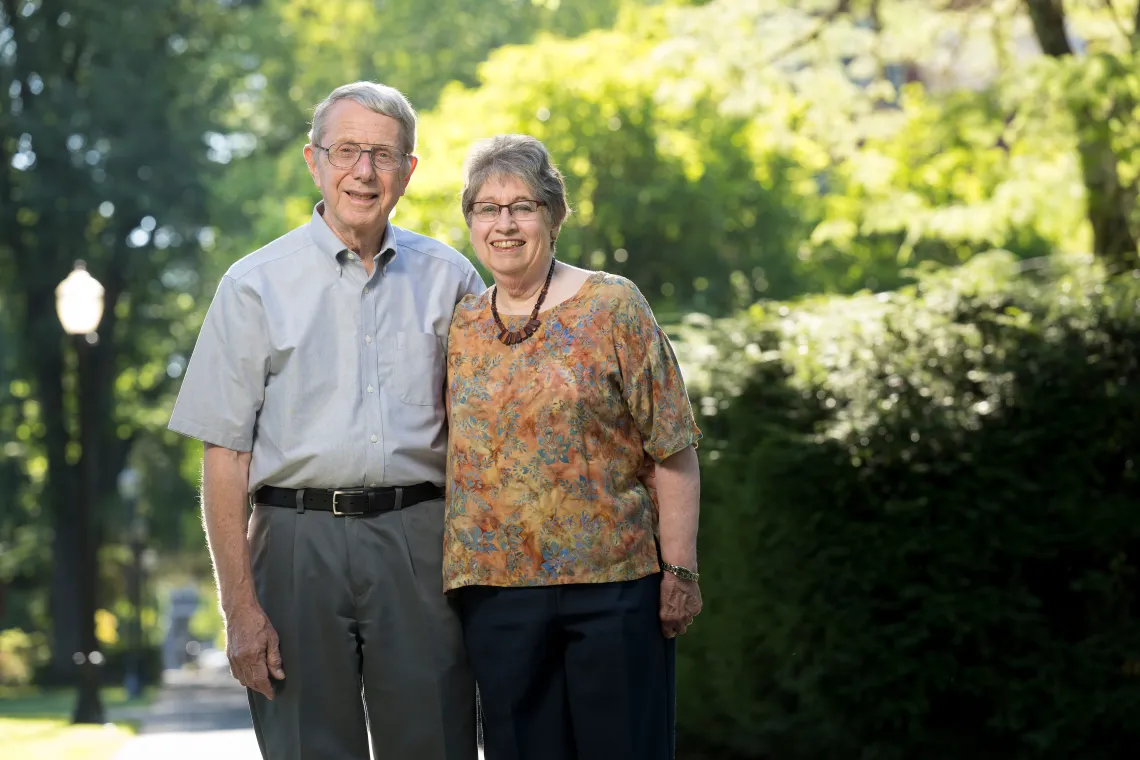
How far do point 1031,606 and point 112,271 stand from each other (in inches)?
949

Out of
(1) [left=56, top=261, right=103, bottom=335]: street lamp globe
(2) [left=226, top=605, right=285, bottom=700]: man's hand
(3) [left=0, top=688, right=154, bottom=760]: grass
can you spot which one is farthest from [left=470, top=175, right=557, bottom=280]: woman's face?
(1) [left=56, top=261, right=103, bottom=335]: street lamp globe

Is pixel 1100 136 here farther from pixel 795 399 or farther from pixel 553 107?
pixel 553 107

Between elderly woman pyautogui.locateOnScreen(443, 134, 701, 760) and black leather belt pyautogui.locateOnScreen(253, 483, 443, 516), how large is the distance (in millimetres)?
142

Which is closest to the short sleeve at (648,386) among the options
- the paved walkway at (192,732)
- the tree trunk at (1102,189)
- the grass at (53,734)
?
the paved walkway at (192,732)

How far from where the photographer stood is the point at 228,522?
431cm

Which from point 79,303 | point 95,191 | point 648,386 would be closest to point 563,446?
point 648,386

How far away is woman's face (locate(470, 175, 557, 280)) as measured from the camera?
4.33m

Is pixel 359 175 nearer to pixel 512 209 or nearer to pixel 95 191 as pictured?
pixel 512 209

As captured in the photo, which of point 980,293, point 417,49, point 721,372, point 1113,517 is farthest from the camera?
point 417,49

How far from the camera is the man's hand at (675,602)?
14.3 feet

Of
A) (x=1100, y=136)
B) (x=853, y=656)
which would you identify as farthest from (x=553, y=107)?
(x=853, y=656)

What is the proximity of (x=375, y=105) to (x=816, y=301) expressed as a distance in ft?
15.0

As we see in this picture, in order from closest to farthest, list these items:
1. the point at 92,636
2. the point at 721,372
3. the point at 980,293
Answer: the point at 980,293 → the point at 721,372 → the point at 92,636

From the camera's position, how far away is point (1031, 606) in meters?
→ 6.91
